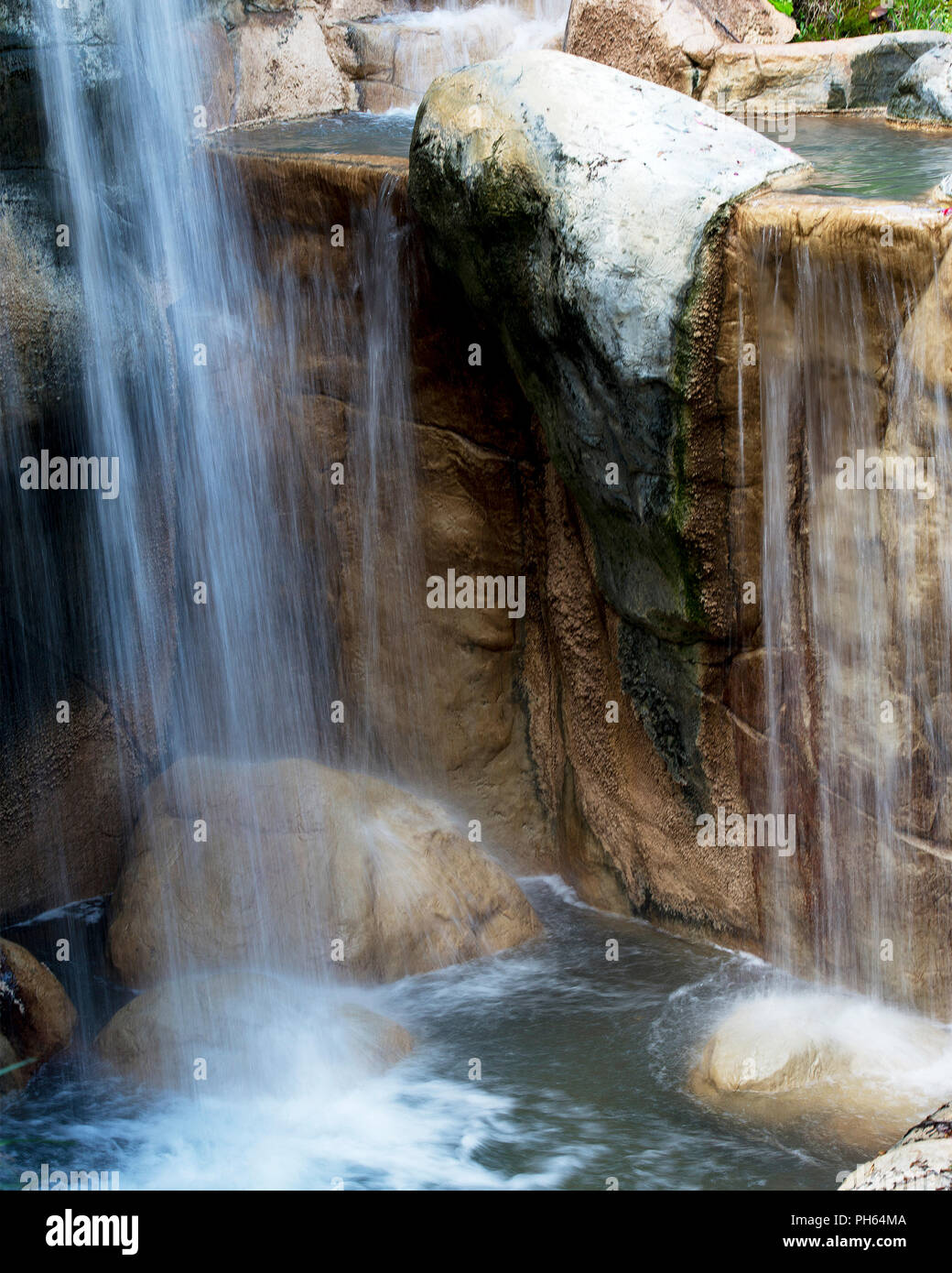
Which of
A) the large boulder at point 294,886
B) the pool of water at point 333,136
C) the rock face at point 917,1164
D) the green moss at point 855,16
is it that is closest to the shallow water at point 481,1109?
the large boulder at point 294,886

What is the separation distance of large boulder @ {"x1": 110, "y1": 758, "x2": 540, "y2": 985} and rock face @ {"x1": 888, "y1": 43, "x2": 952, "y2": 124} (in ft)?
15.4

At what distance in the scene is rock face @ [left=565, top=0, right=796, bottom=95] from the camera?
29.0 feet

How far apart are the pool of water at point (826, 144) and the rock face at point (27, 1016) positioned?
4.24 metres

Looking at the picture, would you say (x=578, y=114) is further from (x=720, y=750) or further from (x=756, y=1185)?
(x=756, y=1185)

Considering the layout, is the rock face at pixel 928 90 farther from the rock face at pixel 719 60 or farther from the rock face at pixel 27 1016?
the rock face at pixel 27 1016

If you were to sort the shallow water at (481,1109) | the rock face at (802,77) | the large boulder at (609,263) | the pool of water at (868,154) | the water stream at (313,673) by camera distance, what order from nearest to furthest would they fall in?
the shallow water at (481,1109) < the water stream at (313,673) < the large boulder at (609,263) < the pool of water at (868,154) < the rock face at (802,77)

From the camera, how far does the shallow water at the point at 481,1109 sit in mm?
5340

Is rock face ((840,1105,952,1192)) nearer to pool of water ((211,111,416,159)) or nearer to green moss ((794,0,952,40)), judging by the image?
pool of water ((211,111,416,159))

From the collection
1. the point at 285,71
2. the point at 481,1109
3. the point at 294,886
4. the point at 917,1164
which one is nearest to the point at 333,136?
the point at 285,71

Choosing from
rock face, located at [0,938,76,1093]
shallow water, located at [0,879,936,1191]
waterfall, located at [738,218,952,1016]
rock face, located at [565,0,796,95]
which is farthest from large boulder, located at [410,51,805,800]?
rock face, located at [0,938,76,1093]

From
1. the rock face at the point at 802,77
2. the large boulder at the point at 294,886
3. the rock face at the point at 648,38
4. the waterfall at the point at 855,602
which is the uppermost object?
the rock face at the point at 648,38

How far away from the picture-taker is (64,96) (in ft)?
22.2

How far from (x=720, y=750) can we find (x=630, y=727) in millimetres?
605
